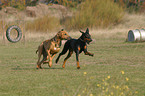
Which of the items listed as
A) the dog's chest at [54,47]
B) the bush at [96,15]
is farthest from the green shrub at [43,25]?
the dog's chest at [54,47]

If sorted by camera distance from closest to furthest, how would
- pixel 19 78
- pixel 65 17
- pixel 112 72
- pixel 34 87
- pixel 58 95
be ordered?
1. pixel 58 95
2. pixel 34 87
3. pixel 19 78
4. pixel 112 72
5. pixel 65 17

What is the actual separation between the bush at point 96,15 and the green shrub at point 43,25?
2.96m

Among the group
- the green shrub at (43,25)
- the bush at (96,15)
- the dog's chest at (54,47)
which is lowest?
the dog's chest at (54,47)

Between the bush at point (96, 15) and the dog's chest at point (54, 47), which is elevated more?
the bush at point (96, 15)

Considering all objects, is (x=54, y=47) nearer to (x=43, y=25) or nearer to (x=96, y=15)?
(x=43, y=25)

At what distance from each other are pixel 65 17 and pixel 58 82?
35.7 m

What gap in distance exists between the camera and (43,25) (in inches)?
1547

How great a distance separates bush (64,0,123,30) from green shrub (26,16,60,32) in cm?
296

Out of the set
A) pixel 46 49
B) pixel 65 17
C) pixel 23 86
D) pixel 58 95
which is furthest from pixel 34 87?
pixel 65 17

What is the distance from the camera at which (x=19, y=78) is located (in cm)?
1022

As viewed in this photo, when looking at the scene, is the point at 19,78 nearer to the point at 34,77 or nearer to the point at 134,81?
the point at 34,77

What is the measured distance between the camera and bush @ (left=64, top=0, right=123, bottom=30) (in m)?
40.4

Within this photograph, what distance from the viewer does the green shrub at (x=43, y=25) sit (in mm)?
39125

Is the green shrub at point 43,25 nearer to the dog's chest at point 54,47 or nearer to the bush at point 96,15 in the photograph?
the bush at point 96,15
